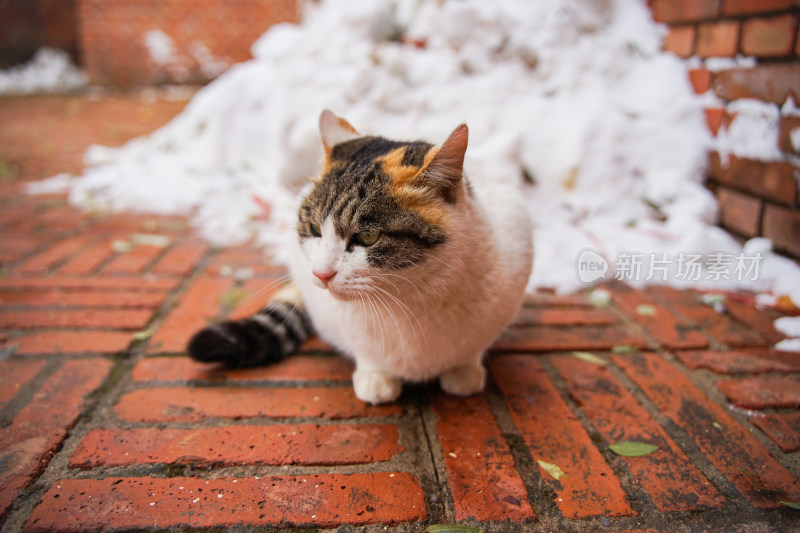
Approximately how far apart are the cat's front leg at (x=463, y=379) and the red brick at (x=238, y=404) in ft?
0.61

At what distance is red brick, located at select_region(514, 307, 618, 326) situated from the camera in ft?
6.93

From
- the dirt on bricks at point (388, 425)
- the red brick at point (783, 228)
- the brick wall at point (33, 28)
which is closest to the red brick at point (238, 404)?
the dirt on bricks at point (388, 425)

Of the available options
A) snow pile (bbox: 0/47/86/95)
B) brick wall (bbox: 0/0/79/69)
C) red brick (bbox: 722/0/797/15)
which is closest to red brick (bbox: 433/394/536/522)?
red brick (bbox: 722/0/797/15)

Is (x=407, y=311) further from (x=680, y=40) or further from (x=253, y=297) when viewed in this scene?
(x=680, y=40)

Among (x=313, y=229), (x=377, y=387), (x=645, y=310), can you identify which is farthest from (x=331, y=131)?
(x=645, y=310)

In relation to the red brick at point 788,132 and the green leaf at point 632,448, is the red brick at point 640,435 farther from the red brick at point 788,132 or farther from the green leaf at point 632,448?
the red brick at point 788,132

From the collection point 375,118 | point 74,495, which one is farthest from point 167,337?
point 375,118

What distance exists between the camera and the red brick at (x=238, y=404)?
1556 mm

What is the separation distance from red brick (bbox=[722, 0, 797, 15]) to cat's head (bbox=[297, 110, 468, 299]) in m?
2.01

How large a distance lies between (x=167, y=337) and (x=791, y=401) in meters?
2.20

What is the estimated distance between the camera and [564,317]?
2152 mm

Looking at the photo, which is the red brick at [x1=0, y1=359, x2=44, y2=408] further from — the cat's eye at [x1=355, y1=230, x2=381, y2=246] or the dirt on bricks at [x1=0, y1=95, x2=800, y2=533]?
the cat's eye at [x1=355, y1=230, x2=381, y2=246]

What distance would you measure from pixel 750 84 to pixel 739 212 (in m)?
0.63

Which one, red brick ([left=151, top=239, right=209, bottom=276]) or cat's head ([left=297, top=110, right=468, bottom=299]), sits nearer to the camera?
cat's head ([left=297, top=110, right=468, bottom=299])
